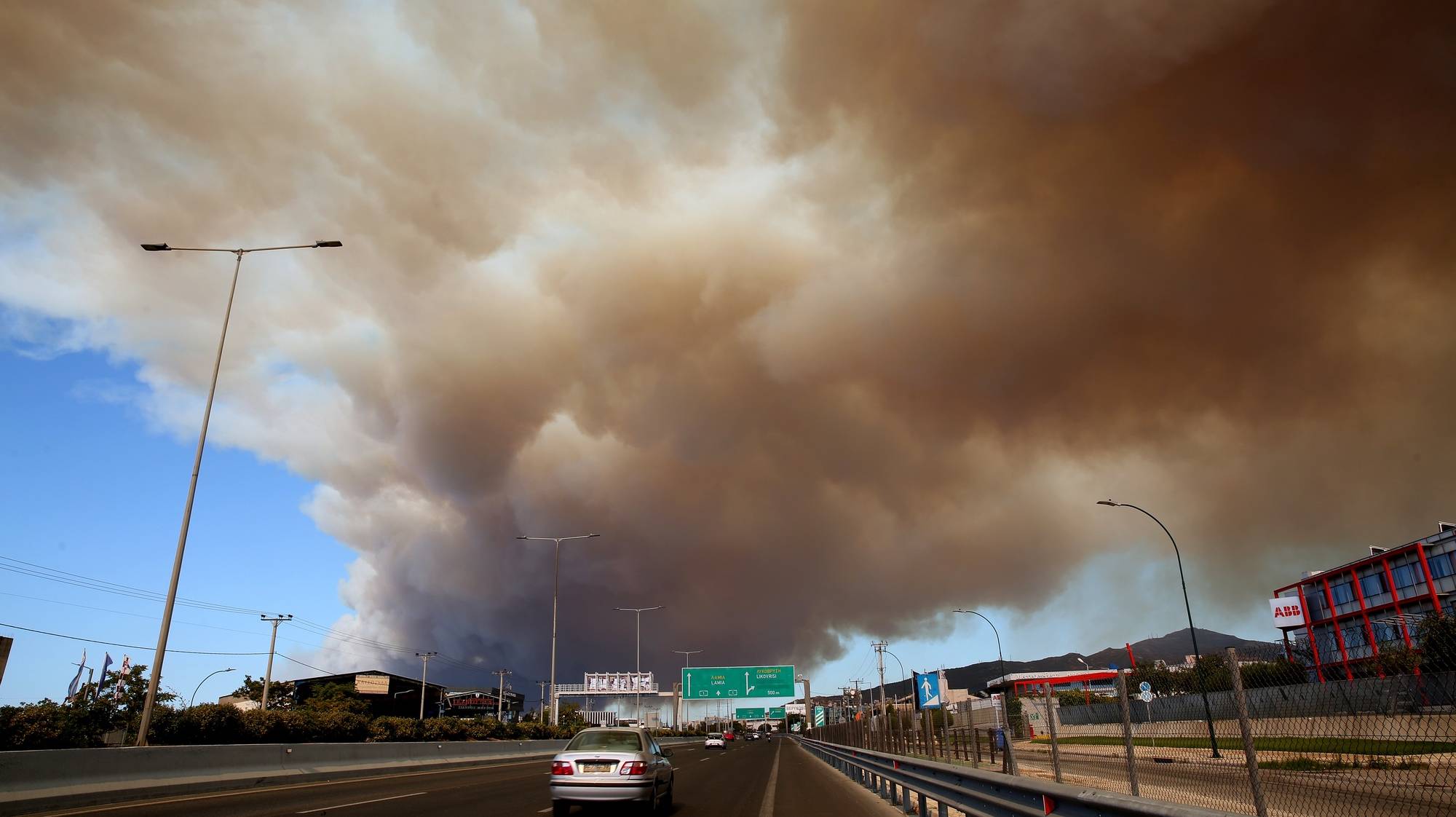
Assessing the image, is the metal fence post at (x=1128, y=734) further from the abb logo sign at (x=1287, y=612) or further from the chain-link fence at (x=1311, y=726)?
the abb logo sign at (x=1287, y=612)

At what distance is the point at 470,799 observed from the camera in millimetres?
16969

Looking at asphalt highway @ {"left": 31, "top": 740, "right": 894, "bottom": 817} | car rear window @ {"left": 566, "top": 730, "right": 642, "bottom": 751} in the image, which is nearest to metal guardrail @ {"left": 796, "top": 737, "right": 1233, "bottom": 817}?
asphalt highway @ {"left": 31, "top": 740, "right": 894, "bottom": 817}

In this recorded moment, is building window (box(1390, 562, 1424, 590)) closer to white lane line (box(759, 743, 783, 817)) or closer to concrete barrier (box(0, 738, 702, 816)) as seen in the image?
white lane line (box(759, 743, 783, 817))

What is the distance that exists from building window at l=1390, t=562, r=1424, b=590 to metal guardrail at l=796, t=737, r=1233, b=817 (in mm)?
93123

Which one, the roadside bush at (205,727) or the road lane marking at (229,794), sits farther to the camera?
the roadside bush at (205,727)

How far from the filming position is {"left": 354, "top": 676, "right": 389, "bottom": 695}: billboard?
101m

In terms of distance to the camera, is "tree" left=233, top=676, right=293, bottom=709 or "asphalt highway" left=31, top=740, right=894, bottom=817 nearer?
"asphalt highway" left=31, top=740, right=894, bottom=817

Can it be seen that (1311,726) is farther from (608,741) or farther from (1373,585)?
(1373,585)

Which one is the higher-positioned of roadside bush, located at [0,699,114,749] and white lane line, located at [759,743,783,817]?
roadside bush, located at [0,699,114,749]

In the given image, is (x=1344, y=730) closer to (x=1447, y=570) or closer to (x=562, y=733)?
(x=562, y=733)

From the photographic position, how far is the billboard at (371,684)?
10075 centimetres

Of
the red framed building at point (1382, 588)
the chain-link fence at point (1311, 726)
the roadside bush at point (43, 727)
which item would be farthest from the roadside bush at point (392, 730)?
the red framed building at point (1382, 588)

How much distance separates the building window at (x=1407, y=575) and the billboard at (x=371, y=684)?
377 ft

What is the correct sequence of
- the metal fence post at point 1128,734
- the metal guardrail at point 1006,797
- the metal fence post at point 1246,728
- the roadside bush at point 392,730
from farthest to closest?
the roadside bush at point 392,730, the metal fence post at point 1128,734, the metal fence post at point 1246,728, the metal guardrail at point 1006,797
